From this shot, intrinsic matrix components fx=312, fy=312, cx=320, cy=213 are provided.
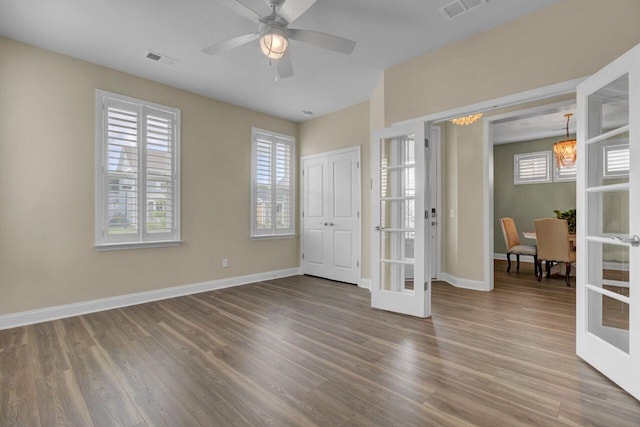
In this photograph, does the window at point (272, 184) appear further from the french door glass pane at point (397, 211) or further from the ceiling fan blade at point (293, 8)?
the ceiling fan blade at point (293, 8)

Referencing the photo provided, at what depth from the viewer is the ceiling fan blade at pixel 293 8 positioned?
2.14 meters

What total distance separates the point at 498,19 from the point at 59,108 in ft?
14.9

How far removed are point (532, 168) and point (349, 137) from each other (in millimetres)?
5030

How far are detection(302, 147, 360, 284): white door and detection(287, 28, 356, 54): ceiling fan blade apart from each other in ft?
8.30

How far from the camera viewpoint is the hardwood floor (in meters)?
1.75

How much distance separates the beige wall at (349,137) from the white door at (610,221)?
2.80m

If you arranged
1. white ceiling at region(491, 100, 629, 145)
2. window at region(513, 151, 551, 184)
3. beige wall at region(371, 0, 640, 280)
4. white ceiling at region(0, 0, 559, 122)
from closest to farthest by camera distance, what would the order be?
beige wall at region(371, 0, 640, 280)
white ceiling at region(0, 0, 559, 122)
white ceiling at region(491, 100, 629, 145)
window at region(513, 151, 551, 184)

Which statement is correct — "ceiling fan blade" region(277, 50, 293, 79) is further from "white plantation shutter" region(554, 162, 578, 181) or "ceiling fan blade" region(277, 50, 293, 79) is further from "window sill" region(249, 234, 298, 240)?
"white plantation shutter" region(554, 162, 578, 181)

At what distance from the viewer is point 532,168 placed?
734cm

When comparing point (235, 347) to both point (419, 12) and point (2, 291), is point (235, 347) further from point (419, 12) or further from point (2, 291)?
point (419, 12)

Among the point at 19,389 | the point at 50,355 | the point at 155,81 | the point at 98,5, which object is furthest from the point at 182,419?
the point at 155,81

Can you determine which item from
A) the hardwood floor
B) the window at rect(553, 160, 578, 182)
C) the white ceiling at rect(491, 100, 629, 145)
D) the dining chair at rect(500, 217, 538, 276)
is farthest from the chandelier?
the hardwood floor

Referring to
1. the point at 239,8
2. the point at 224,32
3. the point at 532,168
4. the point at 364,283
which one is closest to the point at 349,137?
the point at 364,283

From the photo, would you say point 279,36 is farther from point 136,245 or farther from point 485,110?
point 136,245
